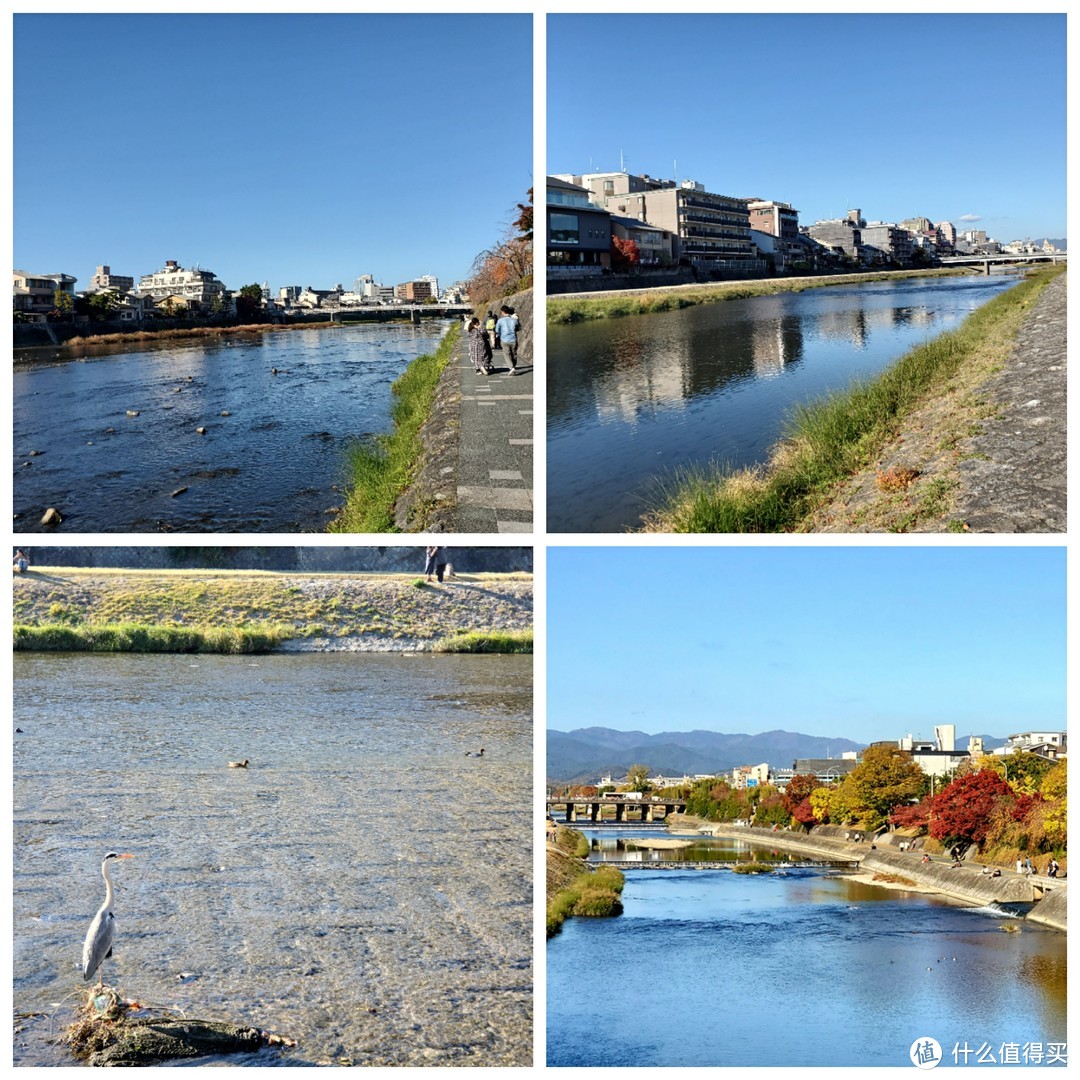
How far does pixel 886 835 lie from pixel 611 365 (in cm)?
526

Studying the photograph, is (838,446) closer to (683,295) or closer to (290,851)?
(683,295)

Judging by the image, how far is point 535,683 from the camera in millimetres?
3246

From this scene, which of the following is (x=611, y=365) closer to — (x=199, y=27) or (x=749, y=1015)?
(x=199, y=27)

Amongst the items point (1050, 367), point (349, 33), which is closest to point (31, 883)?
point (349, 33)

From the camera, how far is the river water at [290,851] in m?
3.05

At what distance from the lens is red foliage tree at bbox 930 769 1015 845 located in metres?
5.48

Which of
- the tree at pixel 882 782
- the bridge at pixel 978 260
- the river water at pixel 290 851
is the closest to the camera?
the river water at pixel 290 851

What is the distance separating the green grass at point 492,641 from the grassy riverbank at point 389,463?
2.64 ft

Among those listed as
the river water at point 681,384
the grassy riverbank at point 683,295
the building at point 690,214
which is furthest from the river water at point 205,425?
the building at point 690,214

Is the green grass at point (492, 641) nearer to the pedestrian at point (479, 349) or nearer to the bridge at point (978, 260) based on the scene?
the pedestrian at point (479, 349)

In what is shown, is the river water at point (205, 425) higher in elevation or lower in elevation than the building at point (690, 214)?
lower

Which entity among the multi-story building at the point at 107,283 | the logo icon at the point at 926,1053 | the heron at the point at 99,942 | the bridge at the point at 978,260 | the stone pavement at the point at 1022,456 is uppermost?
the bridge at the point at 978,260

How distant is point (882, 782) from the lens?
7.00m

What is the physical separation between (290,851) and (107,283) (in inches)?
130
